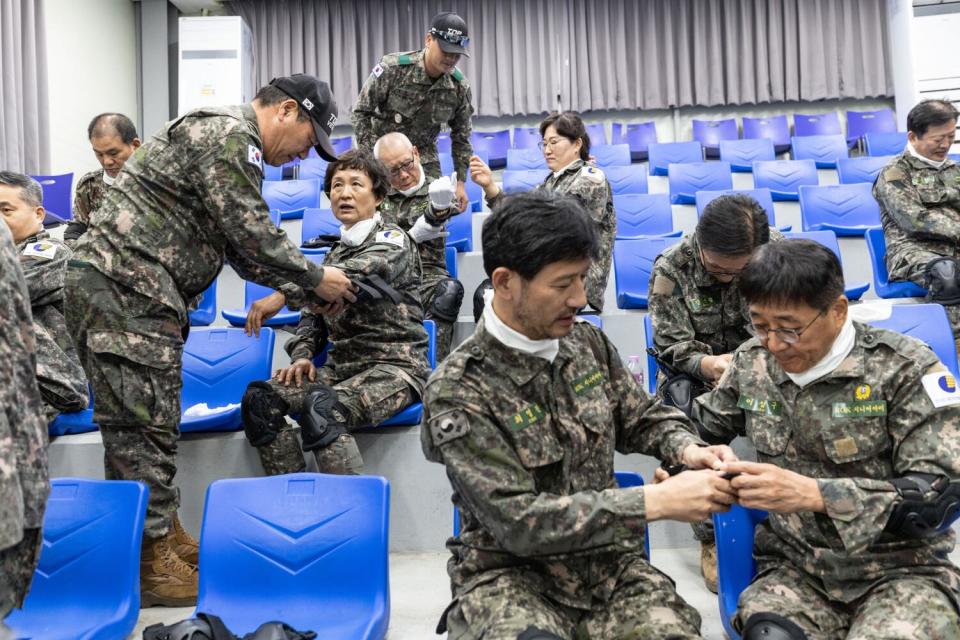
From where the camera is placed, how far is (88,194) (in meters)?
4.32

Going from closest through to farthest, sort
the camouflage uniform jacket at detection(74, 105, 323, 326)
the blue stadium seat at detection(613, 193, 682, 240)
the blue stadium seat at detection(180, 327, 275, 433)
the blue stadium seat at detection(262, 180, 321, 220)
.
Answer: the camouflage uniform jacket at detection(74, 105, 323, 326)
the blue stadium seat at detection(180, 327, 275, 433)
the blue stadium seat at detection(613, 193, 682, 240)
the blue stadium seat at detection(262, 180, 321, 220)

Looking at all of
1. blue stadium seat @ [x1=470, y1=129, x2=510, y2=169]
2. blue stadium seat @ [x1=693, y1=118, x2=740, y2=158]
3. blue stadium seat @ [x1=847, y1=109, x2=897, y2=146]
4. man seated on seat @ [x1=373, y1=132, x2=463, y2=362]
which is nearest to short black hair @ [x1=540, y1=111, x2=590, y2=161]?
man seated on seat @ [x1=373, y1=132, x2=463, y2=362]

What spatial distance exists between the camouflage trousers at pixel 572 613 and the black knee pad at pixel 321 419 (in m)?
1.17

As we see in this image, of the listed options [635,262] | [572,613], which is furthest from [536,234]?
[635,262]

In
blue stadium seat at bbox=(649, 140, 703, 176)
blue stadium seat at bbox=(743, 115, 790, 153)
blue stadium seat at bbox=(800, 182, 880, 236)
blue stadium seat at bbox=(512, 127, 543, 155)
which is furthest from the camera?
blue stadium seat at bbox=(512, 127, 543, 155)

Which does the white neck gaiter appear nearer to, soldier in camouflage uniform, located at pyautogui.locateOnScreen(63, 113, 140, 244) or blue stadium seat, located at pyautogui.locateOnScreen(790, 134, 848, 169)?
soldier in camouflage uniform, located at pyautogui.locateOnScreen(63, 113, 140, 244)

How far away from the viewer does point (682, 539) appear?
2701mm

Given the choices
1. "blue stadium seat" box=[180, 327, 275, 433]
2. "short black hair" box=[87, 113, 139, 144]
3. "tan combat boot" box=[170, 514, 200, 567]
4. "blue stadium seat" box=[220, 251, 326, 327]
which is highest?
"short black hair" box=[87, 113, 139, 144]

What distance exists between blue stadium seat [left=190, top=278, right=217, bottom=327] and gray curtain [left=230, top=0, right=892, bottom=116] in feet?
18.6

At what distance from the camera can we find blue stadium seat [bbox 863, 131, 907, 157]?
7.16 metres

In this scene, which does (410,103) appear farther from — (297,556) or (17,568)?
(17,568)

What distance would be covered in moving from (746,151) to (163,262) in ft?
19.9

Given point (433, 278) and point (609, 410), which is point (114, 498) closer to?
point (609, 410)

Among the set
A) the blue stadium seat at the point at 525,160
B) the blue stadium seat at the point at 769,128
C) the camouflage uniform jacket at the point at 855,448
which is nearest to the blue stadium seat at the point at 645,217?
the blue stadium seat at the point at 525,160
